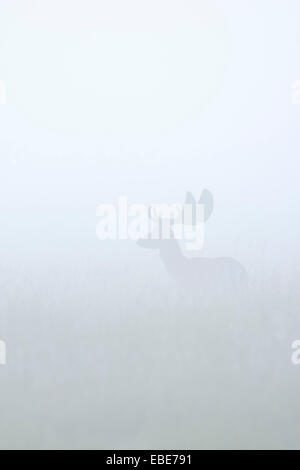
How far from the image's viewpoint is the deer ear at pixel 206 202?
2.29 meters

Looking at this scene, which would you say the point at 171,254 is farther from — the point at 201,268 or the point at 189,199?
the point at 189,199

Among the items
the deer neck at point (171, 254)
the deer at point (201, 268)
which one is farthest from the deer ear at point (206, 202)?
the deer neck at point (171, 254)

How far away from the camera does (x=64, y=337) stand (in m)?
2.05

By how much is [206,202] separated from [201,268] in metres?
0.30

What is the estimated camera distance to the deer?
2.17m

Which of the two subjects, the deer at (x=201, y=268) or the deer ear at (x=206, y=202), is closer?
the deer at (x=201, y=268)

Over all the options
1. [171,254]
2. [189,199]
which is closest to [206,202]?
[189,199]

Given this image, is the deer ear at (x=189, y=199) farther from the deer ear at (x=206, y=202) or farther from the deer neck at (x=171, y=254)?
the deer neck at (x=171, y=254)

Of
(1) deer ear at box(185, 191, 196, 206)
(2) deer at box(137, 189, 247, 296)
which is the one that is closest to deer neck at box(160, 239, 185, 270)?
(2) deer at box(137, 189, 247, 296)

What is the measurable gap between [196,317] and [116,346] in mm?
348

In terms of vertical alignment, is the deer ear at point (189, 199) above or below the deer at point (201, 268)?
above

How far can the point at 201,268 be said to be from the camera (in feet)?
7.31
